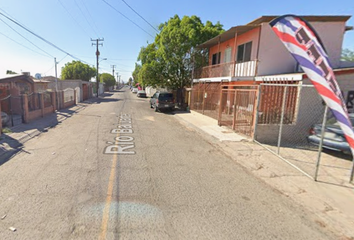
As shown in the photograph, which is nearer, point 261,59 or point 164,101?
point 261,59

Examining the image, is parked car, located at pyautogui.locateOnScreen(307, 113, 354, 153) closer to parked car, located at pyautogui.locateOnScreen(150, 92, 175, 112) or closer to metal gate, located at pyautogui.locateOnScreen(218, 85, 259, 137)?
metal gate, located at pyautogui.locateOnScreen(218, 85, 259, 137)

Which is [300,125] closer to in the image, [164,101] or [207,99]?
[207,99]

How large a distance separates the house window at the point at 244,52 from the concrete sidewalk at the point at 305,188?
8025 mm

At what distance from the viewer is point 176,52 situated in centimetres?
1727

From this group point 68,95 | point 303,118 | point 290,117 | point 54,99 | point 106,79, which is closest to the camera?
point 303,118

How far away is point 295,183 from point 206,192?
6.98ft

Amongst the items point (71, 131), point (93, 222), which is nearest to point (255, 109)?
point (93, 222)

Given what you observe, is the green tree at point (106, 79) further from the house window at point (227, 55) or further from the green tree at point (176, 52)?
the house window at point (227, 55)

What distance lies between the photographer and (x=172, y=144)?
7113 millimetres

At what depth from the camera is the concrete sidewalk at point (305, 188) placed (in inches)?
121

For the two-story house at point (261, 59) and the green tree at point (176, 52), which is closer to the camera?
the two-story house at point (261, 59)

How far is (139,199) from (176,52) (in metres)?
15.7

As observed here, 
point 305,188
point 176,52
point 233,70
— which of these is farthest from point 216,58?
point 305,188

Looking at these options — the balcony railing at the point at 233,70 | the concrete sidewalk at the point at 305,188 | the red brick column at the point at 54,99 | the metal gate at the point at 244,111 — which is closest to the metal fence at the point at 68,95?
the red brick column at the point at 54,99
